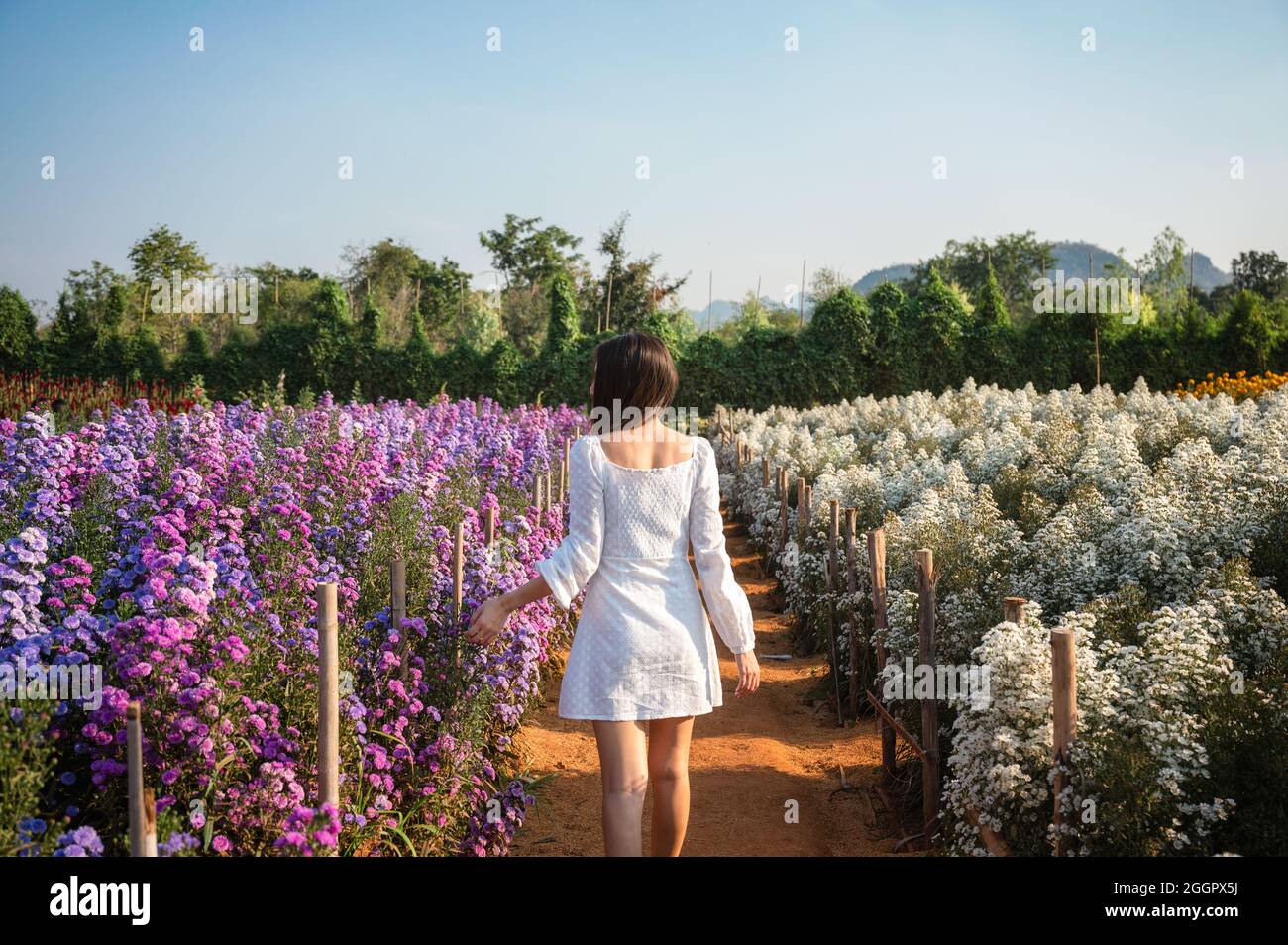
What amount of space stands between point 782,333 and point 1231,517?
22116 mm

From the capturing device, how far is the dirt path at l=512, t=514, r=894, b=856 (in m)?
4.59

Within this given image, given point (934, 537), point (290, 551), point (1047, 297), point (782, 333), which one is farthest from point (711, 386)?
point (290, 551)

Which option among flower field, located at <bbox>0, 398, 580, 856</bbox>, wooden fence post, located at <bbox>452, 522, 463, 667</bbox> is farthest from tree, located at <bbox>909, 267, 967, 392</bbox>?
wooden fence post, located at <bbox>452, 522, 463, 667</bbox>

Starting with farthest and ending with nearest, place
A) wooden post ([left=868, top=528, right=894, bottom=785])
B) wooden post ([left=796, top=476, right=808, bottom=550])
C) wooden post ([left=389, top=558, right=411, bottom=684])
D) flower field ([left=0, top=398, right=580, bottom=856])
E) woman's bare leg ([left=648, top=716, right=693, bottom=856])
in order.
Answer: wooden post ([left=796, top=476, right=808, bottom=550])
wooden post ([left=868, top=528, right=894, bottom=785])
wooden post ([left=389, top=558, right=411, bottom=684])
woman's bare leg ([left=648, top=716, right=693, bottom=856])
flower field ([left=0, top=398, right=580, bottom=856])

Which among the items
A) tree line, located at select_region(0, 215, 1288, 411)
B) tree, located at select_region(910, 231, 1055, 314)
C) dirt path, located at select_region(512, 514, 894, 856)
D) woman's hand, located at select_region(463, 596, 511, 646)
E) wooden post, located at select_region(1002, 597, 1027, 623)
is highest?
tree, located at select_region(910, 231, 1055, 314)

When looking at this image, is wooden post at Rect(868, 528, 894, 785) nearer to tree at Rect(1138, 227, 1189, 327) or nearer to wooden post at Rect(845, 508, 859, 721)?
wooden post at Rect(845, 508, 859, 721)

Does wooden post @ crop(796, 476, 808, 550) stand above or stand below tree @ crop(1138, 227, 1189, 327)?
below

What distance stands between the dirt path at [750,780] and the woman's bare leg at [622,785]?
5.14 feet

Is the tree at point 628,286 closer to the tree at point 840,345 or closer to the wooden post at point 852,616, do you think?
the tree at point 840,345

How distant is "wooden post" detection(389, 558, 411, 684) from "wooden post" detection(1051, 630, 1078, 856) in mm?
2338

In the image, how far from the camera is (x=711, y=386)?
88.9ft

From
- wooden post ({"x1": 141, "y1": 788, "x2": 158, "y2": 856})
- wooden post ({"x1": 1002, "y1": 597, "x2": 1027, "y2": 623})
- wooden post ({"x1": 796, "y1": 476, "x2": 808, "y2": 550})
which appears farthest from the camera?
wooden post ({"x1": 796, "y1": 476, "x2": 808, "y2": 550})

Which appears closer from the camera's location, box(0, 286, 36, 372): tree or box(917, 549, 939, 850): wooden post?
box(917, 549, 939, 850): wooden post
